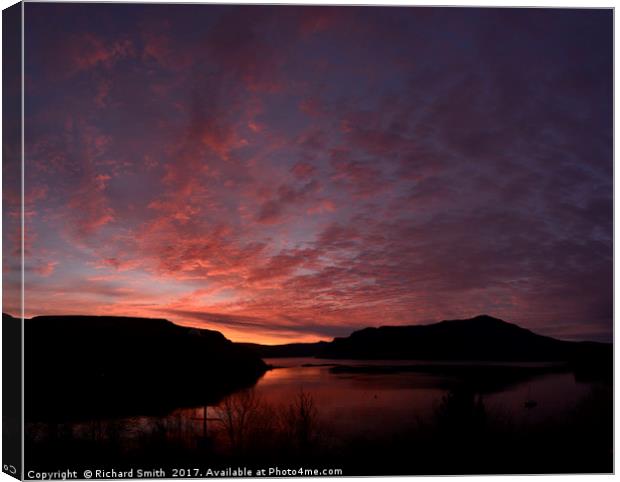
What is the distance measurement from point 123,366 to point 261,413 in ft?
5.52

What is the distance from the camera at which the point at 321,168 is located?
738 cm

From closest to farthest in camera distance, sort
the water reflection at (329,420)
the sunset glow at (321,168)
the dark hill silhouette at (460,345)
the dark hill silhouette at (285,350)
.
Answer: the water reflection at (329,420) < the sunset glow at (321,168) < the dark hill silhouette at (460,345) < the dark hill silhouette at (285,350)

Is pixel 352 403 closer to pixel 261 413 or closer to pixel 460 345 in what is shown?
pixel 261 413

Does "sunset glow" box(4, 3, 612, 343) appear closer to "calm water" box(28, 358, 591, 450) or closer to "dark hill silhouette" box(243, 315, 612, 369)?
"dark hill silhouette" box(243, 315, 612, 369)

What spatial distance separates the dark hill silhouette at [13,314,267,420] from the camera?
6.64 m

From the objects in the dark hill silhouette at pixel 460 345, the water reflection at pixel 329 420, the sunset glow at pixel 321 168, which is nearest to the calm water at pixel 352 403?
the water reflection at pixel 329 420

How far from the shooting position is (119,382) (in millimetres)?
7352

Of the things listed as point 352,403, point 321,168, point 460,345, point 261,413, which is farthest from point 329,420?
point 321,168

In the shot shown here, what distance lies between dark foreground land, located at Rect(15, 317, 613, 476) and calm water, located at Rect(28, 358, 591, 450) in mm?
26

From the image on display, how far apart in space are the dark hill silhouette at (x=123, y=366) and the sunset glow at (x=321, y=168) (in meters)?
0.21

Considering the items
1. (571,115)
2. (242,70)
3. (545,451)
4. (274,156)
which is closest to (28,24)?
(242,70)

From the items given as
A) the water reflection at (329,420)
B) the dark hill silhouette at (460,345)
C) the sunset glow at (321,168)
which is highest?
the sunset glow at (321,168)

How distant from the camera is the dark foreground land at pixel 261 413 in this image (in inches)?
266

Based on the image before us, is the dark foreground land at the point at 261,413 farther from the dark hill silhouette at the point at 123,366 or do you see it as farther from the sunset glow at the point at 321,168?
the sunset glow at the point at 321,168
